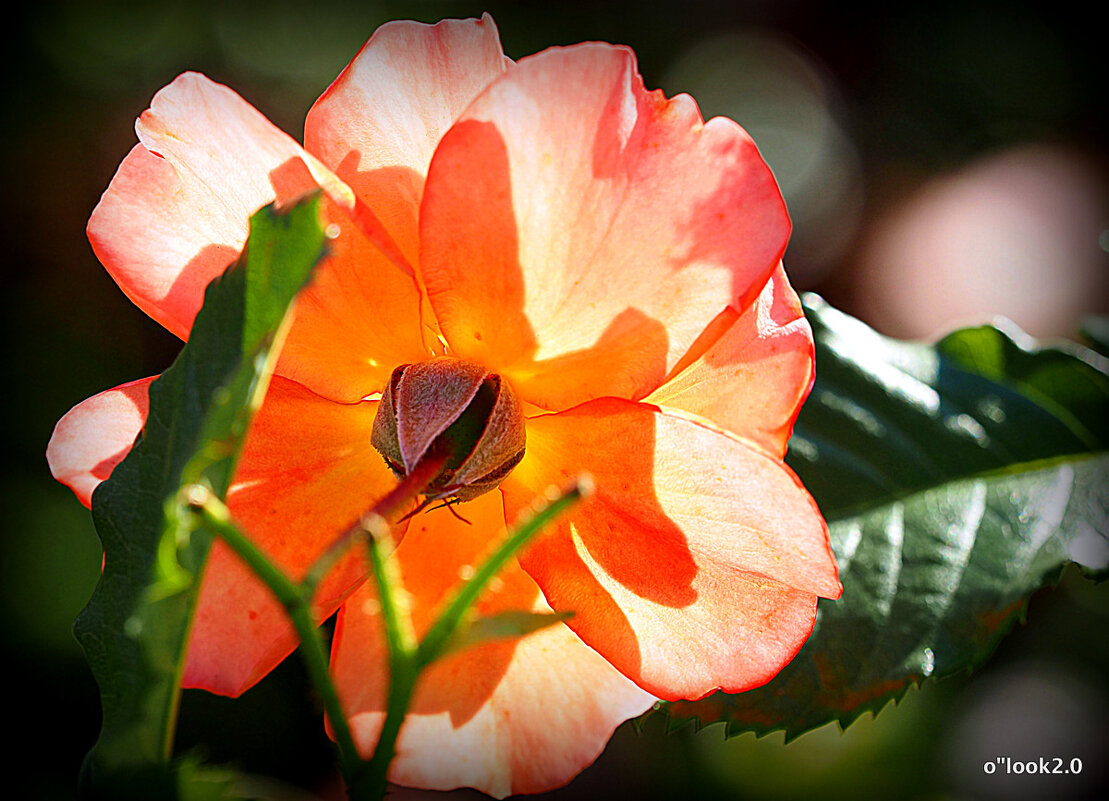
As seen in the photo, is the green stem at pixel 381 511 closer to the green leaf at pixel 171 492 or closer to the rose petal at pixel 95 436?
the green leaf at pixel 171 492

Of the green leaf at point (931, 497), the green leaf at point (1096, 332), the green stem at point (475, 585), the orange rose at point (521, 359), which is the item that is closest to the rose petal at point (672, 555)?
the orange rose at point (521, 359)

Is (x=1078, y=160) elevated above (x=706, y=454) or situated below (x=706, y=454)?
below

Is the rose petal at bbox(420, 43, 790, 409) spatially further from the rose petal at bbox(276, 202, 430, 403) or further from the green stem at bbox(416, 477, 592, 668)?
the green stem at bbox(416, 477, 592, 668)

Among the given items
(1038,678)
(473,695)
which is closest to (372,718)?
(473,695)

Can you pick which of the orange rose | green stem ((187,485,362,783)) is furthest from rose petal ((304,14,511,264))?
green stem ((187,485,362,783))

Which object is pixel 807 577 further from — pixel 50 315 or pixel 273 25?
pixel 273 25

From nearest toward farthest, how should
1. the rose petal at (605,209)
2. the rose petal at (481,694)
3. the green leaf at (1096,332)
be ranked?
the rose petal at (605,209), the rose petal at (481,694), the green leaf at (1096,332)
